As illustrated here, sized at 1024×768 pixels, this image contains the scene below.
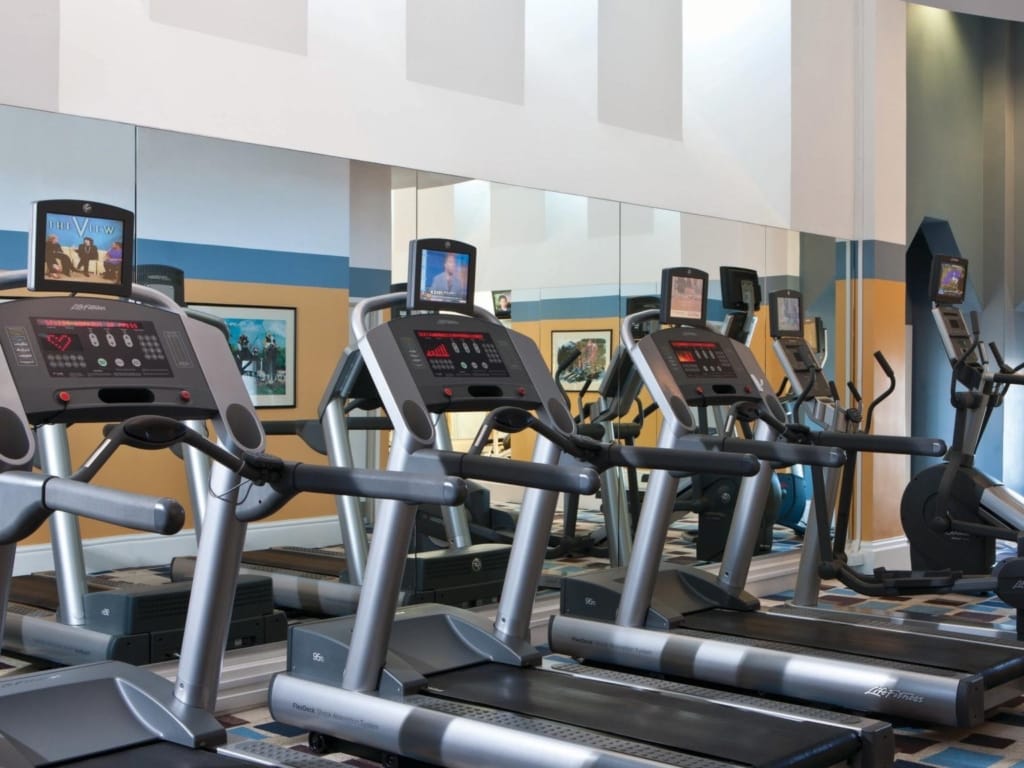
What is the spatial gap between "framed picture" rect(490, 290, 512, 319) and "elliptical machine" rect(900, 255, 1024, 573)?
6.96ft

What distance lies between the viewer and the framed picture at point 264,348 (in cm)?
419

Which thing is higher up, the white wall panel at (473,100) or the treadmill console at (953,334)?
the white wall panel at (473,100)

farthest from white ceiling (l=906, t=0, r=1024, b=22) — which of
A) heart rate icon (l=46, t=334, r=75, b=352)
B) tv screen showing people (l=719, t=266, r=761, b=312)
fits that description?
heart rate icon (l=46, t=334, r=75, b=352)

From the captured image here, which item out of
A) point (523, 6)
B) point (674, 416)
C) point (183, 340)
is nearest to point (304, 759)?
point (183, 340)

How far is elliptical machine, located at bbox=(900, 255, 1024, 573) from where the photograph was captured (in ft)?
19.0

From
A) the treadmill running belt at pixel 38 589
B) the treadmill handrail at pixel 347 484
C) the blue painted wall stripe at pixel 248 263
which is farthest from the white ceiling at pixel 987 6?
the treadmill running belt at pixel 38 589

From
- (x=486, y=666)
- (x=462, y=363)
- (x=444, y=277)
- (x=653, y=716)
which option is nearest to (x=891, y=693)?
(x=653, y=716)

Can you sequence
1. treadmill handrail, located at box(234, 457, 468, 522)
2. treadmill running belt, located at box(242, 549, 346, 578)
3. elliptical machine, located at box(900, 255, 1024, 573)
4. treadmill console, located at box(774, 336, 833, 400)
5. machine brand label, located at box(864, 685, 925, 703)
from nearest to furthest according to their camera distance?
1. treadmill handrail, located at box(234, 457, 468, 522)
2. machine brand label, located at box(864, 685, 925, 703)
3. treadmill running belt, located at box(242, 549, 346, 578)
4. treadmill console, located at box(774, 336, 833, 400)
5. elliptical machine, located at box(900, 255, 1024, 573)

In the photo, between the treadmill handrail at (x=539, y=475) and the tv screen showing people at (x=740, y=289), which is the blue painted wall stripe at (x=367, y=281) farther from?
the tv screen showing people at (x=740, y=289)

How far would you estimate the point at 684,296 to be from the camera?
4.85 metres

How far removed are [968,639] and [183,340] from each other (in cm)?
307

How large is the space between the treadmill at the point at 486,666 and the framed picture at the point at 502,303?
109cm

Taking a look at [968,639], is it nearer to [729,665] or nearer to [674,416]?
[729,665]

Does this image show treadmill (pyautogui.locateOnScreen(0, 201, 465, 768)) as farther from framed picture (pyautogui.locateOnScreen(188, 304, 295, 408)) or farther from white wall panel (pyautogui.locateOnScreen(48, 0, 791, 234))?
white wall panel (pyautogui.locateOnScreen(48, 0, 791, 234))
